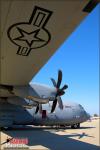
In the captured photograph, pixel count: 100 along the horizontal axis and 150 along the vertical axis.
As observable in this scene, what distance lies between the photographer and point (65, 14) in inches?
302

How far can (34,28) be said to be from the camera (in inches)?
339

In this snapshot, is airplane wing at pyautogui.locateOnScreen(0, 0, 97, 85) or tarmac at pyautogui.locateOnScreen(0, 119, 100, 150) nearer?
airplane wing at pyautogui.locateOnScreen(0, 0, 97, 85)

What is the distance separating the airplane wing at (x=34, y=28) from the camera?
7.24 meters

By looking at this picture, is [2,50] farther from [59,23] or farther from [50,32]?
[59,23]

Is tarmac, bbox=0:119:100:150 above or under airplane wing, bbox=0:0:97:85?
under

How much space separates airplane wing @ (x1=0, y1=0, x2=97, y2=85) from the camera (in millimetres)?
7238

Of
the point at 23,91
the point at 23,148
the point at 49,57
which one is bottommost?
the point at 23,148

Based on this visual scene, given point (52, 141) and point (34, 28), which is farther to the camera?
point (52, 141)

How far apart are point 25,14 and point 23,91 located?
8398mm

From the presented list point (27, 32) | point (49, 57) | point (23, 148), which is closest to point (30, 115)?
point (23, 148)

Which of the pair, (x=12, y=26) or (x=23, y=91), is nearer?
(x=12, y=26)

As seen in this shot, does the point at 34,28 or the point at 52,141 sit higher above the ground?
the point at 34,28

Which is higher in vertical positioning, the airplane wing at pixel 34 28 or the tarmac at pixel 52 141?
the airplane wing at pixel 34 28

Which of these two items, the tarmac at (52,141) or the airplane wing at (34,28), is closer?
the airplane wing at (34,28)
